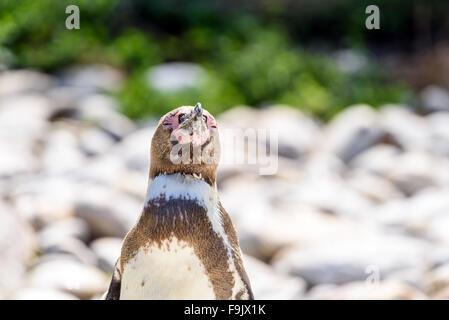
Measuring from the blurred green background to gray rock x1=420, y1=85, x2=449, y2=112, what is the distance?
0.21 m

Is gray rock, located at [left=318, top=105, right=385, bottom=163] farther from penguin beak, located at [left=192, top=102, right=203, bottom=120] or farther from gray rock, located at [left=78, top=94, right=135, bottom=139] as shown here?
penguin beak, located at [left=192, top=102, right=203, bottom=120]

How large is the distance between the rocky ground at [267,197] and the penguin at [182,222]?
147cm

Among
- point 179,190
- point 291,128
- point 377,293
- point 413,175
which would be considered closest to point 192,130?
point 179,190

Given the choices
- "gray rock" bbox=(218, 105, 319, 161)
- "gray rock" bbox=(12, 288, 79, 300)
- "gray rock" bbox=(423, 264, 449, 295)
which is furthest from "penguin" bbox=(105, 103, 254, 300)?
"gray rock" bbox=(218, 105, 319, 161)

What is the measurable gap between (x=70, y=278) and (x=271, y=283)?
3.58 ft

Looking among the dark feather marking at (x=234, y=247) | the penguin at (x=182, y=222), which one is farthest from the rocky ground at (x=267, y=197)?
the penguin at (x=182, y=222)

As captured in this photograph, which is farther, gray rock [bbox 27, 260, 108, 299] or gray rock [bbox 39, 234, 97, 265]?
gray rock [bbox 39, 234, 97, 265]

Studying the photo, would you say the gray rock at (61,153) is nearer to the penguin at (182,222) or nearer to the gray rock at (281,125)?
the gray rock at (281,125)

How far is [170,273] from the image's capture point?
2.14m

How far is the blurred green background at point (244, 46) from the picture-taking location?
30.4 feet

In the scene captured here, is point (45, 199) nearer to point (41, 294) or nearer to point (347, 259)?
point (41, 294)

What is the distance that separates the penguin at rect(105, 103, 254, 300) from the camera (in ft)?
6.95

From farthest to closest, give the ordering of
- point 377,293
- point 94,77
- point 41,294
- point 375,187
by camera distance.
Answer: point 94,77 < point 375,187 < point 41,294 < point 377,293
